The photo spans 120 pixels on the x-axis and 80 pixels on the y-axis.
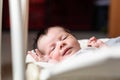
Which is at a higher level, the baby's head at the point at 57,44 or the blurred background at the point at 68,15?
the baby's head at the point at 57,44

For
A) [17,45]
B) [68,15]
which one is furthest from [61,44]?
[68,15]

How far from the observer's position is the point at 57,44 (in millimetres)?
801

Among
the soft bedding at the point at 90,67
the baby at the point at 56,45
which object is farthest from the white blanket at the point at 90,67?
the baby at the point at 56,45

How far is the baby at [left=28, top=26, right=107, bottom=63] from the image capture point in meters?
0.78

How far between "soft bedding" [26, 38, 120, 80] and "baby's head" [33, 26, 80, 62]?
0.88ft

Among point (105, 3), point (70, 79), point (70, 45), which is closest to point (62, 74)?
point (70, 79)

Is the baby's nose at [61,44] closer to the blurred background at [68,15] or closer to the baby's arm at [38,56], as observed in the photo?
the baby's arm at [38,56]

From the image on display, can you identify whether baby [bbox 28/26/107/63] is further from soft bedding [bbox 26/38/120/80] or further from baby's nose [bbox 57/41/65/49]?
soft bedding [bbox 26/38/120/80]

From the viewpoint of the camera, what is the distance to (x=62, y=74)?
465 mm

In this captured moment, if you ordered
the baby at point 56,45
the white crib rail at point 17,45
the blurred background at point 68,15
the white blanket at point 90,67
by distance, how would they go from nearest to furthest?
the white blanket at point 90,67 < the white crib rail at point 17,45 < the baby at point 56,45 < the blurred background at point 68,15

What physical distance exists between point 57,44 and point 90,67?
1.17 feet

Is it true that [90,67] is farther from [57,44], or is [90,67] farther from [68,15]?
[68,15]

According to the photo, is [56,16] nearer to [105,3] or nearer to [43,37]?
[105,3]

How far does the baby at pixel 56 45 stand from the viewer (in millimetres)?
775
